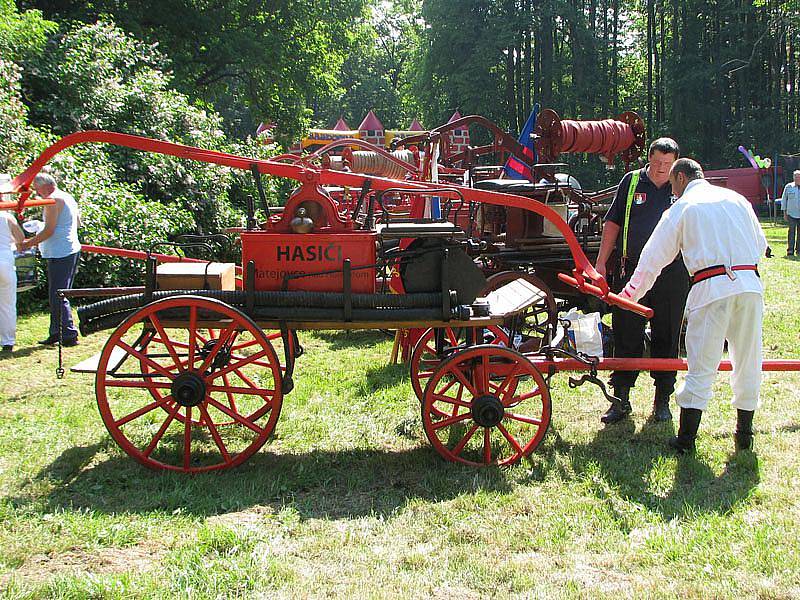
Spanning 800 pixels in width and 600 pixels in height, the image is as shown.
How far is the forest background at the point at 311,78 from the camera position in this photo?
11.1 m

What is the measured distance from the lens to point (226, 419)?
16.9 ft

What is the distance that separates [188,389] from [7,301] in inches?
160

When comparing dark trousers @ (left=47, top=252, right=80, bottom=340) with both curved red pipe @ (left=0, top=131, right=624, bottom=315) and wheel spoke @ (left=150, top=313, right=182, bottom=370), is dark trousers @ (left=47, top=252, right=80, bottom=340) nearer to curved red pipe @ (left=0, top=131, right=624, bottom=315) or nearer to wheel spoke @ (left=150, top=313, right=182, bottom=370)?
curved red pipe @ (left=0, top=131, right=624, bottom=315)

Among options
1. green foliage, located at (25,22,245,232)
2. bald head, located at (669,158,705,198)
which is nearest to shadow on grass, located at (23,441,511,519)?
bald head, located at (669,158,705,198)

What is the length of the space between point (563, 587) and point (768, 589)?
0.83 metres

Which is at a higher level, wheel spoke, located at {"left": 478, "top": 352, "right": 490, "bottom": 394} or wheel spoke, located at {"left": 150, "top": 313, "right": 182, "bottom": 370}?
wheel spoke, located at {"left": 150, "top": 313, "right": 182, "bottom": 370}

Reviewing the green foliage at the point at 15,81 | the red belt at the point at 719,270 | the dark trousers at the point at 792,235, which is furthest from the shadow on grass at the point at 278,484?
the dark trousers at the point at 792,235

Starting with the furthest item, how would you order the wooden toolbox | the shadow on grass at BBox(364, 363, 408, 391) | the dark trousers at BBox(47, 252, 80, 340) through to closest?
1. the dark trousers at BBox(47, 252, 80, 340)
2. the shadow on grass at BBox(364, 363, 408, 391)
3. the wooden toolbox

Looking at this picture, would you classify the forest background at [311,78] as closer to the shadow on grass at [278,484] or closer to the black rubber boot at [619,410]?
the shadow on grass at [278,484]

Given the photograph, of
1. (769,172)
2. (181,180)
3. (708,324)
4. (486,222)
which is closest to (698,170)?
(708,324)

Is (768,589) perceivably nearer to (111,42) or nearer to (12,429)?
(12,429)

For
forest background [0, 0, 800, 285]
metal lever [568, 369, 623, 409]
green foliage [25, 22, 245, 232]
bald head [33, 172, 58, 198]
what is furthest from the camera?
green foliage [25, 22, 245, 232]

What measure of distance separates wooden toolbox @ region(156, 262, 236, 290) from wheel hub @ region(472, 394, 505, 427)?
173cm

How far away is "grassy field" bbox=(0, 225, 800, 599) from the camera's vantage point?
3.06 meters
